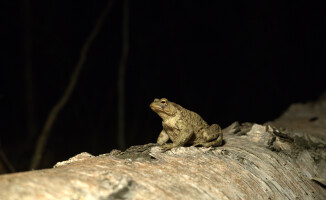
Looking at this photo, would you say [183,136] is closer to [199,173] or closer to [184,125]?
[184,125]

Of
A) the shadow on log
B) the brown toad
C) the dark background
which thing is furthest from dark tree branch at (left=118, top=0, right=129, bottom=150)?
the shadow on log

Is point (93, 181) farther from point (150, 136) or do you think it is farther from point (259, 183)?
point (150, 136)

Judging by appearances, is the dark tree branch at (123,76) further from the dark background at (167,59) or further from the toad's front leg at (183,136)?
the toad's front leg at (183,136)

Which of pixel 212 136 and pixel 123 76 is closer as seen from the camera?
pixel 212 136

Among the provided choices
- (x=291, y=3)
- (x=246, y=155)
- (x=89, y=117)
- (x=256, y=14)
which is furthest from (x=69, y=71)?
(x=246, y=155)

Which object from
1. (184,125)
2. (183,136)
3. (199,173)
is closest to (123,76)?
(184,125)
